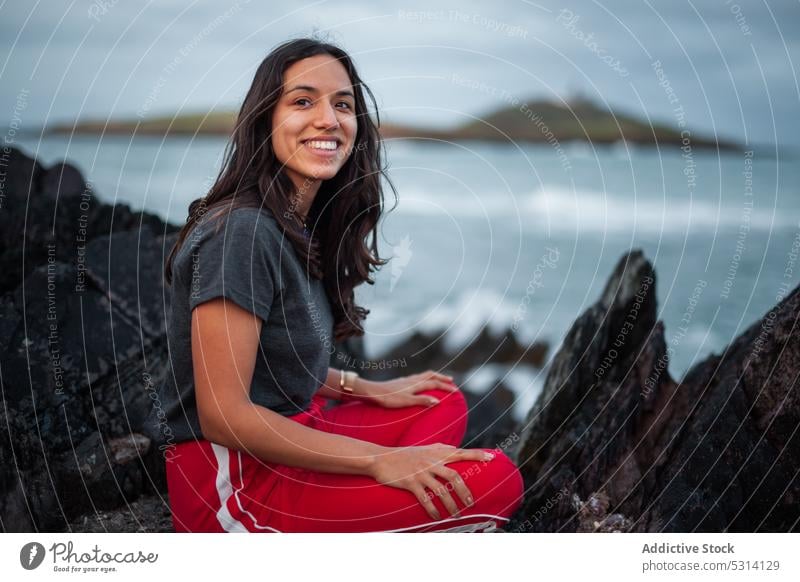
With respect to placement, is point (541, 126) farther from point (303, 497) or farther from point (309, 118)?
point (303, 497)

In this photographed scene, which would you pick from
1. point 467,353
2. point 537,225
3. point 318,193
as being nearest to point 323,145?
point 318,193

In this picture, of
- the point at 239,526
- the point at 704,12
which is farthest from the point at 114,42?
the point at 704,12

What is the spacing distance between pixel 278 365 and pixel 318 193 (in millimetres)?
539

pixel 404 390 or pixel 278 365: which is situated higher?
pixel 278 365

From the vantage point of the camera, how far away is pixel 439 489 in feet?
6.25

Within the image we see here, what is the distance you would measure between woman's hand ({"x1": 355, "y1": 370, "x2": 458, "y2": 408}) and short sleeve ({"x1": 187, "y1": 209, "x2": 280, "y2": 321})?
72 centimetres

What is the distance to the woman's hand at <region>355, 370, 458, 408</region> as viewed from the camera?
2.47m

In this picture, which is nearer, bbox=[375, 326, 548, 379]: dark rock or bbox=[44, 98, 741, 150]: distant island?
bbox=[375, 326, 548, 379]: dark rock

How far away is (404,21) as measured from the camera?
10.6ft

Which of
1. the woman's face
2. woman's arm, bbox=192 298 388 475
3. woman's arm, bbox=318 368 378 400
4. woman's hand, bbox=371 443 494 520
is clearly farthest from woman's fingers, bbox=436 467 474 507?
the woman's face

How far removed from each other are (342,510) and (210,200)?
828 millimetres

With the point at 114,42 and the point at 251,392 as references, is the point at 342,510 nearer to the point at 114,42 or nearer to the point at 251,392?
the point at 251,392

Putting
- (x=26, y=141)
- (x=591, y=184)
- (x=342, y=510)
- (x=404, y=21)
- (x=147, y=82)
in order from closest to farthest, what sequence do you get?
1. (x=342, y=510)
2. (x=404, y=21)
3. (x=147, y=82)
4. (x=26, y=141)
5. (x=591, y=184)

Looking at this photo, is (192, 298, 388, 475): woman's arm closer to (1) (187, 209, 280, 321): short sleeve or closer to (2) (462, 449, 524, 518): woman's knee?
(1) (187, 209, 280, 321): short sleeve
